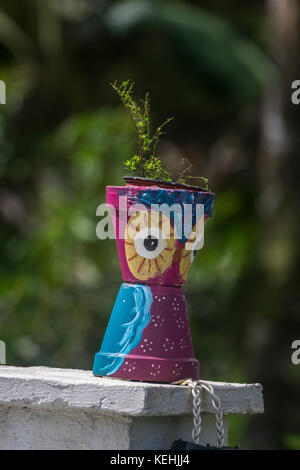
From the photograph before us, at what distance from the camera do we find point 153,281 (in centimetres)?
208

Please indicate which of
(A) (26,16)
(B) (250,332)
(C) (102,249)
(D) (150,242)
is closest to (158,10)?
(A) (26,16)

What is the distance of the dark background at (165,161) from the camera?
6840 mm

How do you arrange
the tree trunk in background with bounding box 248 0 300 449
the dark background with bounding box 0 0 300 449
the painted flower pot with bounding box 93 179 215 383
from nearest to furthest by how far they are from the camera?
the painted flower pot with bounding box 93 179 215 383 → the tree trunk in background with bounding box 248 0 300 449 → the dark background with bounding box 0 0 300 449

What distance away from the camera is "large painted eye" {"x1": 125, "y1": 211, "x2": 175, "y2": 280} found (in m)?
2.04

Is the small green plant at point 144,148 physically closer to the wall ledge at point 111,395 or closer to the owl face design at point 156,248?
the owl face design at point 156,248

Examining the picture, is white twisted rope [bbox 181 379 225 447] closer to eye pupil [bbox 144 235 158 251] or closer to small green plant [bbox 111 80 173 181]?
eye pupil [bbox 144 235 158 251]

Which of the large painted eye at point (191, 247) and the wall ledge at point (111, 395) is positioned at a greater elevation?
the large painted eye at point (191, 247)

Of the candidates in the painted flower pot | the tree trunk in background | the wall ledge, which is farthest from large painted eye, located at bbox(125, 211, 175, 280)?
the tree trunk in background

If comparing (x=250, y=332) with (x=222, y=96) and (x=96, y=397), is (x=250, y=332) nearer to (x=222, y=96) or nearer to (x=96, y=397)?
(x=222, y=96)

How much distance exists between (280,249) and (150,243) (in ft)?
15.3

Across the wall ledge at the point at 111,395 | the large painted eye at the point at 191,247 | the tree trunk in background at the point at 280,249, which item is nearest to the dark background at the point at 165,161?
the tree trunk in background at the point at 280,249

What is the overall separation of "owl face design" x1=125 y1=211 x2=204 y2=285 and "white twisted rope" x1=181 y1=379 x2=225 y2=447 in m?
0.28

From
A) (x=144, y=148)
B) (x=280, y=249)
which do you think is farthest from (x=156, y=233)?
(x=280, y=249)

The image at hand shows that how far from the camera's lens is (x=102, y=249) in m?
7.81
